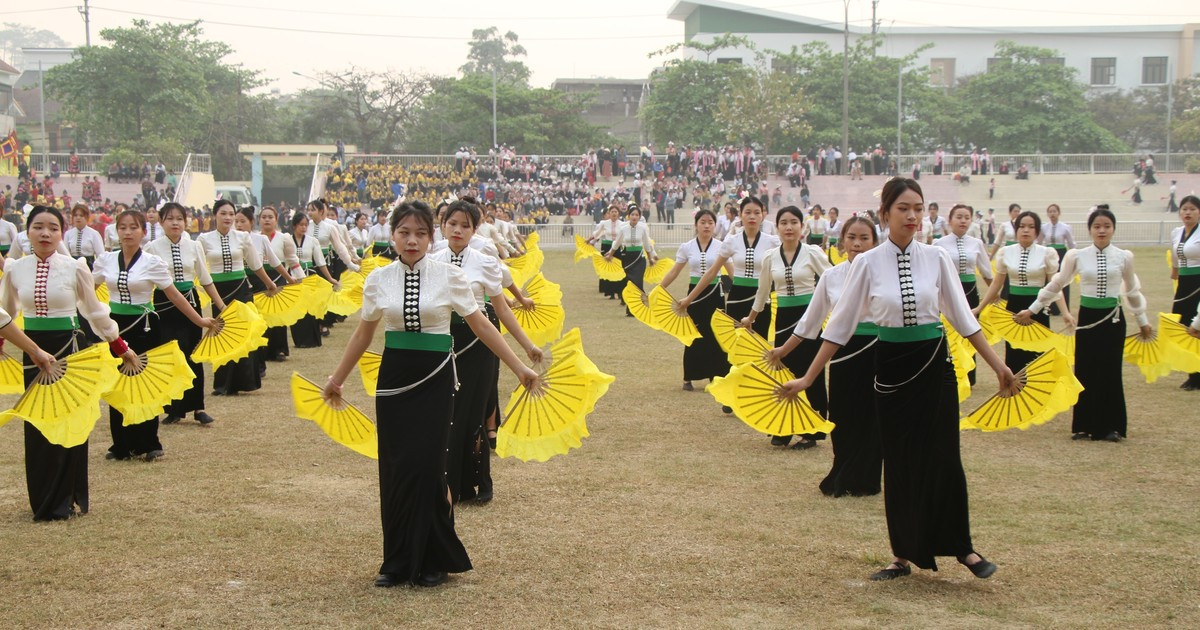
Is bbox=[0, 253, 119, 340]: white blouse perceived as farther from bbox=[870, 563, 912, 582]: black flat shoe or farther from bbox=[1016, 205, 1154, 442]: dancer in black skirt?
bbox=[1016, 205, 1154, 442]: dancer in black skirt

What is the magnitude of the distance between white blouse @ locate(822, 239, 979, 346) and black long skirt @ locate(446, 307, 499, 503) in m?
2.34

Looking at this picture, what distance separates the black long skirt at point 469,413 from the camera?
23.0 feet

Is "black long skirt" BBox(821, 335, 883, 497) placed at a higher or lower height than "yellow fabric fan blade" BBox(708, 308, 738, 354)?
lower

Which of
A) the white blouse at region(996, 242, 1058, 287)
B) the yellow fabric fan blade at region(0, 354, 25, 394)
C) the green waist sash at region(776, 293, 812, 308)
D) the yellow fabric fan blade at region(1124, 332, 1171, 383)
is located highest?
the white blouse at region(996, 242, 1058, 287)

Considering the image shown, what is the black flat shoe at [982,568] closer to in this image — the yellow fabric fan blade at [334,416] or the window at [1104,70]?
the yellow fabric fan blade at [334,416]

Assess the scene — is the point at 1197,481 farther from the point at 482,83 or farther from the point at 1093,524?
the point at 482,83

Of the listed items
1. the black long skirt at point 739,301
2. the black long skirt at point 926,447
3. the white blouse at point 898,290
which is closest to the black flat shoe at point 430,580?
the black long skirt at point 926,447

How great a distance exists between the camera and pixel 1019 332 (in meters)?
10.2

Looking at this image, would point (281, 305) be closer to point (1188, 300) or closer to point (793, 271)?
point (793, 271)

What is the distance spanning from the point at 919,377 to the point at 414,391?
2384mm

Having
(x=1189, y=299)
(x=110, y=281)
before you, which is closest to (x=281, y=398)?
(x=110, y=281)

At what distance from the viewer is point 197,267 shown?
984cm

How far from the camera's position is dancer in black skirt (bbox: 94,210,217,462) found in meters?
8.70

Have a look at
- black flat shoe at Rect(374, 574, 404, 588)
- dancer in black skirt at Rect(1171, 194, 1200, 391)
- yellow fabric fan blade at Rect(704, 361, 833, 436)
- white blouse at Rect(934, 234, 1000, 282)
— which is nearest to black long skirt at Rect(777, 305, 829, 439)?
yellow fabric fan blade at Rect(704, 361, 833, 436)
